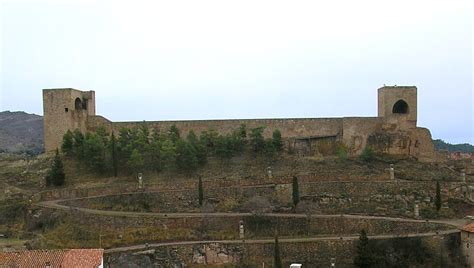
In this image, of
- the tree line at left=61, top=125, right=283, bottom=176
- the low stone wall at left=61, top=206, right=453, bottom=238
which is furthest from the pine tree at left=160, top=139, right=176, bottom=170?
the low stone wall at left=61, top=206, right=453, bottom=238

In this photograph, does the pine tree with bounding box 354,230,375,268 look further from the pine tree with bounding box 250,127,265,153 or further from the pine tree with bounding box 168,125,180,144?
the pine tree with bounding box 168,125,180,144

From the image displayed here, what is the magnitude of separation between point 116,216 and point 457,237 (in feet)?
54.9

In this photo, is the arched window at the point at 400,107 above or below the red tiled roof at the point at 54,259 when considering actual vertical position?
above

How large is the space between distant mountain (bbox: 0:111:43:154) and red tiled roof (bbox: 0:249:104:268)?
52.4m

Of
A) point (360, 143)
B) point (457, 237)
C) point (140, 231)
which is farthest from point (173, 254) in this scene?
point (360, 143)

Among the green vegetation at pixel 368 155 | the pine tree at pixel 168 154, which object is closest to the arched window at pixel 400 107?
the green vegetation at pixel 368 155

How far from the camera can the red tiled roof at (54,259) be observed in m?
20.3

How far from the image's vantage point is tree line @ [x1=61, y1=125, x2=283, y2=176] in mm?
34656

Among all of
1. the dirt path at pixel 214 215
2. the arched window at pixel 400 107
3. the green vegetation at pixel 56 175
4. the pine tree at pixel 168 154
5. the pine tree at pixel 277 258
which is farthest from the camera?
the arched window at pixel 400 107

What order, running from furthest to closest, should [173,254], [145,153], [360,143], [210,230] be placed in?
[360,143], [145,153], [210,230], [173,254]

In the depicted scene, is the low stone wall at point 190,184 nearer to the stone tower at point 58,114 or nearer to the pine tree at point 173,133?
the pine tree at point 173,133

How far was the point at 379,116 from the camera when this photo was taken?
1505 inches

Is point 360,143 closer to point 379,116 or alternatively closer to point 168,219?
point 379,116

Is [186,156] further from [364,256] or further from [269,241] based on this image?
[364,256]
